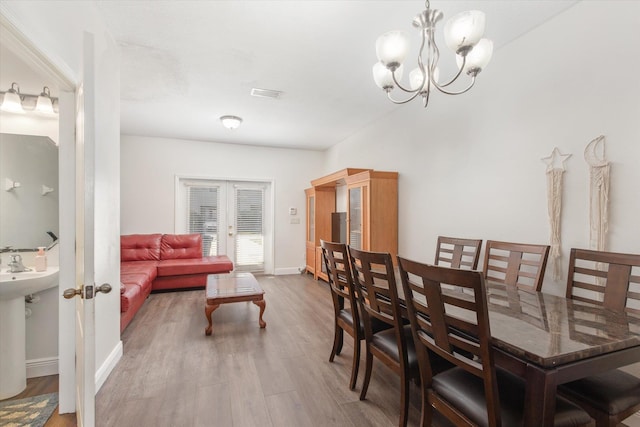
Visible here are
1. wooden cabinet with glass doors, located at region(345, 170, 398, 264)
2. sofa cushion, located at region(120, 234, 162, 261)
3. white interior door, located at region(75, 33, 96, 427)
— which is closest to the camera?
white interior door, located at region(75, 33, 96, 427)

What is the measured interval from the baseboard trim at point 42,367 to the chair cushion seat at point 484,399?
2759 millimetres

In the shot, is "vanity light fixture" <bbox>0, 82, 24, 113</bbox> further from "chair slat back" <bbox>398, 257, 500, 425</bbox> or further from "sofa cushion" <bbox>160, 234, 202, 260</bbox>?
"sofa cushion" <bbox>160, 234, 202, 260</bbox>

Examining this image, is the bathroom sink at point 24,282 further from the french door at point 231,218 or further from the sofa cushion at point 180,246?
the french door at point 231,218

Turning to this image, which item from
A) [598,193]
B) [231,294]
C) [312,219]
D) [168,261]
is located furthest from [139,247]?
[598,193]

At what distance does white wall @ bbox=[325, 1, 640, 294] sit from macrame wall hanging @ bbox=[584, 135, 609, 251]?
0.04 m

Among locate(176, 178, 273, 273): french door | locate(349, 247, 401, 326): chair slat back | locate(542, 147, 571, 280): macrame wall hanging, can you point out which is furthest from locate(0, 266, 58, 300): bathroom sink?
locate(542, 147, 571, 280): macrame wall hanging

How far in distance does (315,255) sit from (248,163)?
2.32 m

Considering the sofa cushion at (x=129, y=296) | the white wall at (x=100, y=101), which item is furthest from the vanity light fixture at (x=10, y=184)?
the sofa cushion at (x=129, y=296)

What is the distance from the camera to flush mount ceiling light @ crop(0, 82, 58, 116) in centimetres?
223

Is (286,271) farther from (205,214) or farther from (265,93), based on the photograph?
(265,93)

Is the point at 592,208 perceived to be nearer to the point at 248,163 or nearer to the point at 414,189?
the point at 414,189

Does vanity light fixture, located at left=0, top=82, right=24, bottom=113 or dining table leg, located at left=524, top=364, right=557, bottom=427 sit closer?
dining table leg, located at left=524, top=364, right=557, bottom=427

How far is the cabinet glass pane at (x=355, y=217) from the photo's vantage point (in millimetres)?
4165

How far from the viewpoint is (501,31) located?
2.38 m
